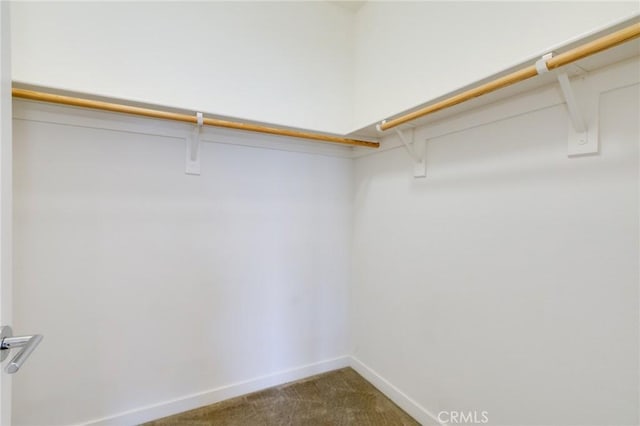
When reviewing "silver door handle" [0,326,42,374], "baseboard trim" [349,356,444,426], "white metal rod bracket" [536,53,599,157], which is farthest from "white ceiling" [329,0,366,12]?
"baseboard trim" [349,356,444,426]

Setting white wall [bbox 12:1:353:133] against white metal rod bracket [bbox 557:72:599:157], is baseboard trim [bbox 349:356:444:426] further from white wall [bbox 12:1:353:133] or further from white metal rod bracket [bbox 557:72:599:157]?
white wall [bbox 12:1:353:133]

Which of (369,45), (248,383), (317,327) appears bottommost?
(248,383)

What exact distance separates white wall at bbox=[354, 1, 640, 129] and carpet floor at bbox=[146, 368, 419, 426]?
1.82 meters

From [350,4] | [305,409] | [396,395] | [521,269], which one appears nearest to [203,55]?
[350,4]

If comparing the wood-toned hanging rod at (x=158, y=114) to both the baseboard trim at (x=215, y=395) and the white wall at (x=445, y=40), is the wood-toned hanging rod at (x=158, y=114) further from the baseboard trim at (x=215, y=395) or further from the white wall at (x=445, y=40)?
the baseboard trim at (x=215, y=395)

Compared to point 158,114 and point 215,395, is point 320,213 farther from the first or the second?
point 215,395

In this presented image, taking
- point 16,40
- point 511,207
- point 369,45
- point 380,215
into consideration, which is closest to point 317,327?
point 380,215

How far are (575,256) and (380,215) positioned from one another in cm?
114

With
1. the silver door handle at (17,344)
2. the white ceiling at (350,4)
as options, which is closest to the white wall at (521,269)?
the white ceiling at (350,4)

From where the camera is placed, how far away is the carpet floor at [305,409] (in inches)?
69.2

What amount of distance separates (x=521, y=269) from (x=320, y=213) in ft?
4.42

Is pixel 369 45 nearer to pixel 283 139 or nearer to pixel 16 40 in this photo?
pixel 283 139

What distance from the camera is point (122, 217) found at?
5.49 feet

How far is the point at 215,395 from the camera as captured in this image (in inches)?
75.5
